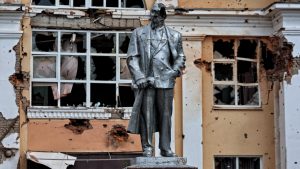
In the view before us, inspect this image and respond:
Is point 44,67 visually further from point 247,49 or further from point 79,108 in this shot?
point 247,49

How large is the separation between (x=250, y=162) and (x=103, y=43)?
4.00 meters

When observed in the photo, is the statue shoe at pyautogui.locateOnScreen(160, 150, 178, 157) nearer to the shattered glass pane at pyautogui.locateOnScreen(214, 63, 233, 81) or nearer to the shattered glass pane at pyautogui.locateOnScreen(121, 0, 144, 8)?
the shattered glass pane at pyautogui.locateOnScreen(214, 63, 233, 81)

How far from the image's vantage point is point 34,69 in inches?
723

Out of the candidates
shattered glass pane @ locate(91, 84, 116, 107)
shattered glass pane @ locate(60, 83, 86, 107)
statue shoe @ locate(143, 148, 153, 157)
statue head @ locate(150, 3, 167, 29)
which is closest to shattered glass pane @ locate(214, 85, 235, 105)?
shattered glass pane @ locate(91, 84, 116, 107)

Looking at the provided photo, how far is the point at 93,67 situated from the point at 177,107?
194 centimetres

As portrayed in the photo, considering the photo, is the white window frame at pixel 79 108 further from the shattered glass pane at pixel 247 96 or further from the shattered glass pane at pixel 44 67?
the shattered glass pane at pixel 247 96

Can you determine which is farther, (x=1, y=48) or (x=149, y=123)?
(x=1, y=48)

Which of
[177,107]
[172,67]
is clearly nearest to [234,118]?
[177,107]

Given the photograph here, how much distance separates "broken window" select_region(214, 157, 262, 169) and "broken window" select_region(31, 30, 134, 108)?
7.48 feet

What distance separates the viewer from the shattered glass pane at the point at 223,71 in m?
19.1

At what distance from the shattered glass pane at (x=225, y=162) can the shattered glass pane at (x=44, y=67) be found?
3877 mm

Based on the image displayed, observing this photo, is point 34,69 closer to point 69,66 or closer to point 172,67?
point 69,66

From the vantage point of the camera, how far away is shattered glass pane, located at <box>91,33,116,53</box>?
1861 centimetres

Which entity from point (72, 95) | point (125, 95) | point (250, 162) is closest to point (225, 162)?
point (250, 162)
